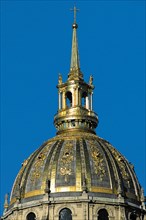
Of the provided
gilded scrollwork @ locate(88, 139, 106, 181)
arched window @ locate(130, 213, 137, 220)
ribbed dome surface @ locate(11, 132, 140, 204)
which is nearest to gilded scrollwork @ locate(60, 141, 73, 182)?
ribbed dome surface @ locate(11, 132, 140, 204)

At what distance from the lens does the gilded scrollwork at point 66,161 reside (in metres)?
122

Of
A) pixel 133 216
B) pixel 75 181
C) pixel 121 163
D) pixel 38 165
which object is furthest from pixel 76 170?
pixel 133 216

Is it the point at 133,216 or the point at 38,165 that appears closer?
the point at 133,216

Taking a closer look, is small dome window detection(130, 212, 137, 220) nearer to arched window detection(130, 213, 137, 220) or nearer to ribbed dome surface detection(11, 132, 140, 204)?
arched window detection(130, 213, 137, 220)

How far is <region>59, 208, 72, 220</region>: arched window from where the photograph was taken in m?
120

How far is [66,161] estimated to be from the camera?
123562 millimetres

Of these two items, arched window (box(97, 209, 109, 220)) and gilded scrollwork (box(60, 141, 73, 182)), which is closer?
arched window (box(97, 209, 109, 220))

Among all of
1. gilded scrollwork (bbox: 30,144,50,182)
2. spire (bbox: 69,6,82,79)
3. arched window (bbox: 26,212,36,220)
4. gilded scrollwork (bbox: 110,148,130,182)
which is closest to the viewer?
arched window (bbox: 26,212,36,220)

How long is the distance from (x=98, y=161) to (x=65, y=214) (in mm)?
8158

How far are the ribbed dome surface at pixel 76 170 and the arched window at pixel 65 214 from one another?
79.5 inches

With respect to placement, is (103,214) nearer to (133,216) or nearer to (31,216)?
(133,216)

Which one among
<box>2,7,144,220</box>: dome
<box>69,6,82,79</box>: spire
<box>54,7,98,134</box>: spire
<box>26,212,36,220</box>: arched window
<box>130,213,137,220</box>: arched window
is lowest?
<box>26,212,36,220</box>: arched window

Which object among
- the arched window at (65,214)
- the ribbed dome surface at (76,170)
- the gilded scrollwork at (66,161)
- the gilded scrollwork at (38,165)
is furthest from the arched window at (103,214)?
the gilded scrollwork at (38,165)

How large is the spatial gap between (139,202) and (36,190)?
40.3ft
